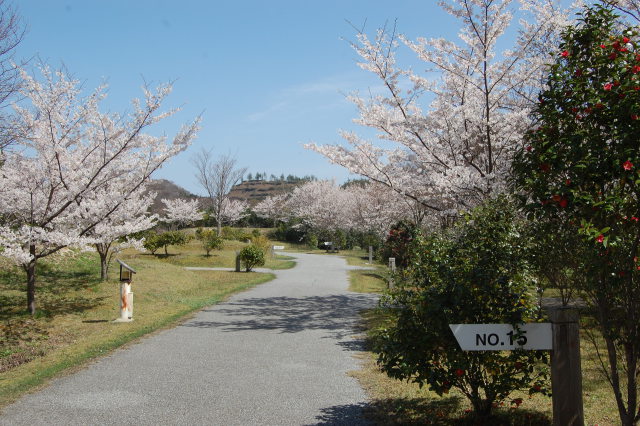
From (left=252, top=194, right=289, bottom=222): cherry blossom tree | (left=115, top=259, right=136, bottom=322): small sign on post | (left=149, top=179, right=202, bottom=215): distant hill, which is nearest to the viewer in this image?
(left=115, top=259, right=136, bottom=322): small sign on post

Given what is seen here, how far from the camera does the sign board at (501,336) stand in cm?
363

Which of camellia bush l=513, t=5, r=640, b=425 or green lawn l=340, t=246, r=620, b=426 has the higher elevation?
camellia bush l=513, t=5, r=640, b=425

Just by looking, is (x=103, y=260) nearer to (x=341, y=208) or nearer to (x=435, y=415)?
(x=435, y=415)

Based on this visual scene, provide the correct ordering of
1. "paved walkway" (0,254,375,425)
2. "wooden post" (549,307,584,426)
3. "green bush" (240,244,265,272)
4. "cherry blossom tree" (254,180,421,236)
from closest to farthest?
"wooden post" (549,307,584,426)
"paved walkway" (0,254,375,425)
"green bush" (240,244,265,272)
"cherry blossom tree" (254,180,421,236)

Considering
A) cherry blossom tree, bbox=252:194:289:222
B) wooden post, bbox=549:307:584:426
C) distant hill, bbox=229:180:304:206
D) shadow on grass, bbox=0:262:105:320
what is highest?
distant hill, bbox=229:180:304:206

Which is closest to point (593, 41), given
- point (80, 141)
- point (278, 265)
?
point (80, 141)

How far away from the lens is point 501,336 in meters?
3.67

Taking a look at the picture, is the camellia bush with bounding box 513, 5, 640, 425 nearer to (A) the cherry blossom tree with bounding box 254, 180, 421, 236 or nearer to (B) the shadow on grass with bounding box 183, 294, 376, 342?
(B) the shadow on grass with bounding box 183, 294, 376, 342

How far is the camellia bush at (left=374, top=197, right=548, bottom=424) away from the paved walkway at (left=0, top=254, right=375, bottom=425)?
1.05m

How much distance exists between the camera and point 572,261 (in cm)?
366

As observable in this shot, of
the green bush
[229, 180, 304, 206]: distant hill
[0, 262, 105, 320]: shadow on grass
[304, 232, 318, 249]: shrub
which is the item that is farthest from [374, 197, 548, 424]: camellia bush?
[229, 180, 304, 206]: distant hill

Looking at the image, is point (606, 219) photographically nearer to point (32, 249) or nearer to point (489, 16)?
point (489, 16)

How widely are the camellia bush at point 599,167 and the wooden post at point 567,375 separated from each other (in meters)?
0.24

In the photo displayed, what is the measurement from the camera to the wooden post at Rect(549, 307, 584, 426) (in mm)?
3553
